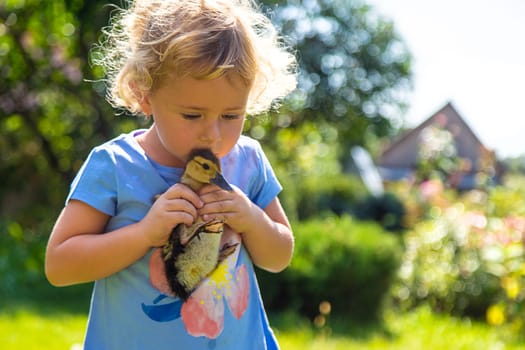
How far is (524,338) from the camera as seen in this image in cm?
534

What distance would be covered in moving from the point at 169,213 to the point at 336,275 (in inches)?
168

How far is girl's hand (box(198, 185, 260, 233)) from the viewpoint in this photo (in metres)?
1.62

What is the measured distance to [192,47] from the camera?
157 cm

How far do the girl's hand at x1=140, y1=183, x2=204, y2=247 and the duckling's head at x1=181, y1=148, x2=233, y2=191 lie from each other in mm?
23

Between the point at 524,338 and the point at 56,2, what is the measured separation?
5.02m

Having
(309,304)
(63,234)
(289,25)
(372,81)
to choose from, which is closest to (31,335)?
(309,304)

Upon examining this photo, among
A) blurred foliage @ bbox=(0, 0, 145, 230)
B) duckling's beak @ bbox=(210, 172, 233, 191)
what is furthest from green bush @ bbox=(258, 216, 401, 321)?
duckling's beak @ bbox=(210, 172, 233, 191)

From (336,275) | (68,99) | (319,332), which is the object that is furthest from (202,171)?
(68,99)

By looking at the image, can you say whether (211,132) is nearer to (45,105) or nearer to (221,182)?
(221,182)

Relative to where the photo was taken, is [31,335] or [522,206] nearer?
[31,335]

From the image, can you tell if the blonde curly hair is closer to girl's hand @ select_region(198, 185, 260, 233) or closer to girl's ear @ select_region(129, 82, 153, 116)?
girl's ear @ select_region(129, 82, 153, 116)

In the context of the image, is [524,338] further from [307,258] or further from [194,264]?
[194,264]

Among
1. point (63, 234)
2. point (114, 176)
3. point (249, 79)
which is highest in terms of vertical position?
point (249, 79)

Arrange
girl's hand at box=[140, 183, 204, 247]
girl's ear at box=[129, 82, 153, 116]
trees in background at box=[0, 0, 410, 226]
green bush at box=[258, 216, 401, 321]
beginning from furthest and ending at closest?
trees in background at box=[0, 0, 410, 226] < green bush at box=[258, 216, 401, 321] < girl's ear at box=[129, 82, 153, 116] < girl's hand at box=[140, 183, 204, 247]
